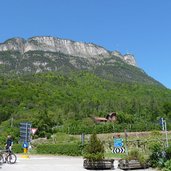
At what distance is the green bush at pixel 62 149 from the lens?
31828 mm

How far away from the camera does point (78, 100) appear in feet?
334

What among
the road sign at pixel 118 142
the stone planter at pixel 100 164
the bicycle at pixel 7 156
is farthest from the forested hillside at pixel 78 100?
the stone planter at pixel 100 164

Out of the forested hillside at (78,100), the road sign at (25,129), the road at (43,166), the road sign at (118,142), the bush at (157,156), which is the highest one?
the forested hillside at (78,100)

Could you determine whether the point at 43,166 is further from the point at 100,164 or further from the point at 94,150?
the point at 100,164

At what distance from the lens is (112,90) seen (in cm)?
11281

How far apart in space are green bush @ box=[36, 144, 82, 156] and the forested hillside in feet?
133

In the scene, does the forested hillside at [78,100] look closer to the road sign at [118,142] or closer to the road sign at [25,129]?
the road sign at [25,129]

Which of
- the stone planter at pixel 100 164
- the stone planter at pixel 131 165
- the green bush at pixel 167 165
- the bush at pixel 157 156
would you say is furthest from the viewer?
the stone planter at pixel 100 164

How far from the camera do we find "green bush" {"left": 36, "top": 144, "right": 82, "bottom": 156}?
104 ft

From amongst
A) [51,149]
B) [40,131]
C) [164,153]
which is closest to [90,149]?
[164,153]

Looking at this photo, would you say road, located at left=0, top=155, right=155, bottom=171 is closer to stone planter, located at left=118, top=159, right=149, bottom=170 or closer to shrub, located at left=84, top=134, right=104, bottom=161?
stone planter, located at left=118, top=159, right=149, bottom=170

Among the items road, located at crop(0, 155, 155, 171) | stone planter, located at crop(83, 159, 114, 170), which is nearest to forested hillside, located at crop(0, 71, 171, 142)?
road, located at crop(0, 155, 155, 171)

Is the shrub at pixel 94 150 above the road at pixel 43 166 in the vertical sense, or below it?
above

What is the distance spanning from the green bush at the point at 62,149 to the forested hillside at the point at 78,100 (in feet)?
133
